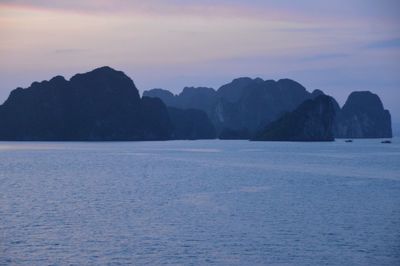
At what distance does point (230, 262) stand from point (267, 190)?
37634 mm

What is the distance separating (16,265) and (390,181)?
207ft

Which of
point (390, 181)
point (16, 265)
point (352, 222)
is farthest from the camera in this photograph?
point (390, 181)

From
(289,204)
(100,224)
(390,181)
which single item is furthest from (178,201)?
(390,181)

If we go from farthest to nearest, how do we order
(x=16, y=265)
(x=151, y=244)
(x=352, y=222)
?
(x=352, y=222) < (x=151, y=244) < (x=16, y=265)

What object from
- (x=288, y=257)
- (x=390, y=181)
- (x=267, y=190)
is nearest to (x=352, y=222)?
(x=288, y=257)

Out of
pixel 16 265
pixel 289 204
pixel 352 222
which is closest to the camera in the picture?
→ pixel 16 265

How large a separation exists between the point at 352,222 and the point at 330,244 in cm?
879

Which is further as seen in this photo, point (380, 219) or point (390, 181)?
point (390, 181)

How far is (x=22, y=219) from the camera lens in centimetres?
4584

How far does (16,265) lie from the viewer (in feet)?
106

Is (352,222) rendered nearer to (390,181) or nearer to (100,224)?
(100,224)

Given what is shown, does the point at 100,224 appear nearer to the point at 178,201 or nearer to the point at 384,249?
the point at 178,201

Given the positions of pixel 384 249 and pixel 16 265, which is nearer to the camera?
pixel 16 265

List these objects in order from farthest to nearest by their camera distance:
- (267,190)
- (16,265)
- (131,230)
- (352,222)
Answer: (267,190) → (352,222) → (131,230) → (16,265)
